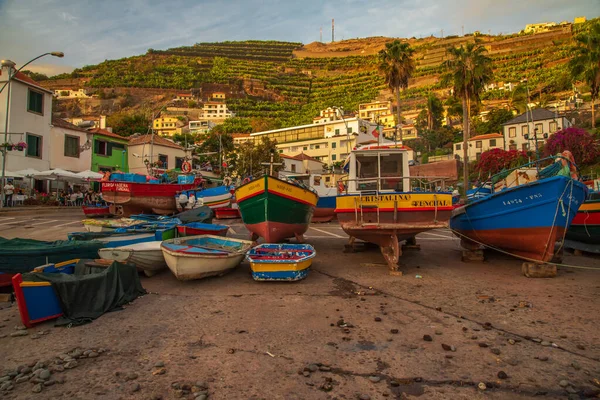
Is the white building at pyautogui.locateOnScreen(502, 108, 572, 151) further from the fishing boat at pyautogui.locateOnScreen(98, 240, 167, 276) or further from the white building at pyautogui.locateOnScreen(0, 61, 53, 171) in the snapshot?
the white building at pyautogui.locateOnScreen(0, 61, 53, 171)

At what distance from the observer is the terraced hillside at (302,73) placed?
105562mm

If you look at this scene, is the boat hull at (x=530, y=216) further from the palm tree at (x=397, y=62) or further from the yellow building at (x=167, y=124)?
the yellow building at (x=167, y=124)

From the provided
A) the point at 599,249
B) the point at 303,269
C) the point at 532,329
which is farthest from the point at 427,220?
the point at 599,249

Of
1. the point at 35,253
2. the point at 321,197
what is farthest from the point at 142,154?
the point at 35,253

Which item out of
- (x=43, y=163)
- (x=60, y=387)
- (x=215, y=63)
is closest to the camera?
(x=60, y=387)

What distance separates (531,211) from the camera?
7.44 meters

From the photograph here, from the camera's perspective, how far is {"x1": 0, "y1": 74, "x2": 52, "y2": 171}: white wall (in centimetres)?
2569

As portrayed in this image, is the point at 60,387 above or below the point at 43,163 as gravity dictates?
below

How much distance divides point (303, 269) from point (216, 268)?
181 centimetres

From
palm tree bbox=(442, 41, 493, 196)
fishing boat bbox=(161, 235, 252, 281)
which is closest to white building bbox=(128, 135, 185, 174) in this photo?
palm tree bbox=(442, 41, 493, 196)

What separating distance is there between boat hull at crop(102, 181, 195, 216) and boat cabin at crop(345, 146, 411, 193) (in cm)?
1404

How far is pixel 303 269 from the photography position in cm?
739

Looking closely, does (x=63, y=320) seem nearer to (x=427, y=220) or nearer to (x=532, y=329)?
(x=532, y=329)

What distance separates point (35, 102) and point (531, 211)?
108ft
